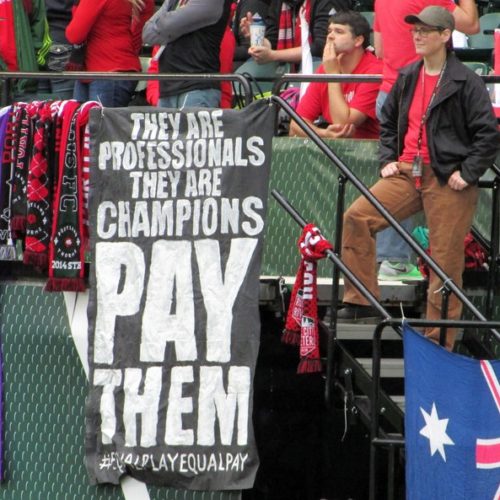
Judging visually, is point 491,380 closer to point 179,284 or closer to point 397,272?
point 397,272

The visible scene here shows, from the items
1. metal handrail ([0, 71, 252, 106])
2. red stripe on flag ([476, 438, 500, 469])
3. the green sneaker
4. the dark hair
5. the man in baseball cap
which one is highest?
the man in baseball cap

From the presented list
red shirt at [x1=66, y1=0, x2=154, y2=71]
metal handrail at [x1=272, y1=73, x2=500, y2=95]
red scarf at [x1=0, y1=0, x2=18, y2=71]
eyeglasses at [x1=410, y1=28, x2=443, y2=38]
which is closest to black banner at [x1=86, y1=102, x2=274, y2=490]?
metal handrail at [x1=272, y1=73, x2=500, y2=95]

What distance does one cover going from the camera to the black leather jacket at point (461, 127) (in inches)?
348

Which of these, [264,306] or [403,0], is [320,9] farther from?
[264,306]

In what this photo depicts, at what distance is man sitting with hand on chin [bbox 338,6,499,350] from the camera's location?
8914 mm

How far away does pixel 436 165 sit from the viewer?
29.3 feet

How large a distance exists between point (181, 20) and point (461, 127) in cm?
212

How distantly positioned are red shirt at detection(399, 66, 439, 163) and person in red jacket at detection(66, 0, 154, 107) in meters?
2.36

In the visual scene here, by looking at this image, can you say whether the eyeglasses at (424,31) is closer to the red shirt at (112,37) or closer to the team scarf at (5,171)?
the team scarf at (5,171)

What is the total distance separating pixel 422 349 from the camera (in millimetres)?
8188

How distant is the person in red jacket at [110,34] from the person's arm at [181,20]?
61 cm

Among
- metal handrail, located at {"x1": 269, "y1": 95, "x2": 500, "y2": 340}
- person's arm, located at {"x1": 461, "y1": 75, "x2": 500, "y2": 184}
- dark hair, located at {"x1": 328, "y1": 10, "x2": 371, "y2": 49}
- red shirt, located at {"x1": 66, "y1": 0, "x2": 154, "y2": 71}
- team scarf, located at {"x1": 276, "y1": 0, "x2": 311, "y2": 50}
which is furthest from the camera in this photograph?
team scarf, located at {"x1": 276, "y1": 0, "x2": 311, "y2": 50}

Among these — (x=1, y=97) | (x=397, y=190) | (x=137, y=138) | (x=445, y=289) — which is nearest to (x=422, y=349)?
(x=445, y=289)

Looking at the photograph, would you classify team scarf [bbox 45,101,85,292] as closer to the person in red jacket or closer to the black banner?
the black banner
